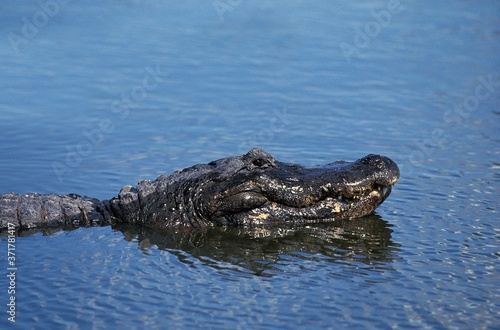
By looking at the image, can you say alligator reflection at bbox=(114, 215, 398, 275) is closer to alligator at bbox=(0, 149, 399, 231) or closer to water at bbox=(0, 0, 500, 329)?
water at bbox=(0, 0, 500, 329)

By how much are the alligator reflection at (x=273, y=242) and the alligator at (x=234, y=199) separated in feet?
0.44

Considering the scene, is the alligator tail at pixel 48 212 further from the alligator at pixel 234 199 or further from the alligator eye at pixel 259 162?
the alligator eye at pixel 259 162

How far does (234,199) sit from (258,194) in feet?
0.88

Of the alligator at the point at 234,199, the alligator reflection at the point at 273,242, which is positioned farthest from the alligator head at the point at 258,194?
the alligator reflection at the point at 273,242

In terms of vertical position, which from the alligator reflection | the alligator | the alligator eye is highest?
the alligator eye

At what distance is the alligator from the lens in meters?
8.96

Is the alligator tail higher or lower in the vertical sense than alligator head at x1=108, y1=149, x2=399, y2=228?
lower

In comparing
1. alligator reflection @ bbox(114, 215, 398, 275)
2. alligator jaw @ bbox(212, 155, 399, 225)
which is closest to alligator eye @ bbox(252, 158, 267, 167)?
alligator jaw @ bbox(212, 155, 399, 225)

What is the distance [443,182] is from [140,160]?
→ 407 cm

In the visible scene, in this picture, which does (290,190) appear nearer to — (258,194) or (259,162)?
(258,194)

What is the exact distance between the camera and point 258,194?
8992 millimetres

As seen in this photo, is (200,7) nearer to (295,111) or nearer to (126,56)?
(126,56)

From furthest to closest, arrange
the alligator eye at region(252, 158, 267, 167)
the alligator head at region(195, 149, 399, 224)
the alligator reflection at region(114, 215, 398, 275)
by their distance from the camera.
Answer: the alligator eye at region(252, 158, 267, 167) < the alligator head at region(195, 149, 399, 224) < the alligator reflection at region(114, 215, 398, 275)

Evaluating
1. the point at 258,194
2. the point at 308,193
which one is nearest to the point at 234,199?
the point at 258,194
